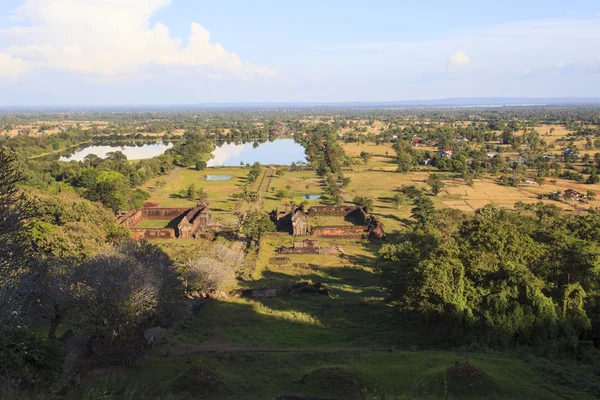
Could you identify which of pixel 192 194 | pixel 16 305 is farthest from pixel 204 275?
pixel 192 194

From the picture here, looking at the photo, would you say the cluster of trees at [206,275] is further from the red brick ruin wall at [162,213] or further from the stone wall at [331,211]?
the stone wall at [331,211]

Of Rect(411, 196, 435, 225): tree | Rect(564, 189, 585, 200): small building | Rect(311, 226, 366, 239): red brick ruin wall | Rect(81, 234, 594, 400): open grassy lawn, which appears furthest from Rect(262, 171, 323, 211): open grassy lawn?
Rect(564, 189, 585, 200): small building

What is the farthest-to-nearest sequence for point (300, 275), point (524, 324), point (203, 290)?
point (300, 275) < point (203, 290) < point (524, 324)

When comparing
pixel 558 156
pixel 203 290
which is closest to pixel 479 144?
pixel 558 156

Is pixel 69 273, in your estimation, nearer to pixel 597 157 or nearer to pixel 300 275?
pixel 300 275

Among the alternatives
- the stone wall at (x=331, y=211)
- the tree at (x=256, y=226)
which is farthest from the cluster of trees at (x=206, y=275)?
the stone wall at (x=331, y=211)
